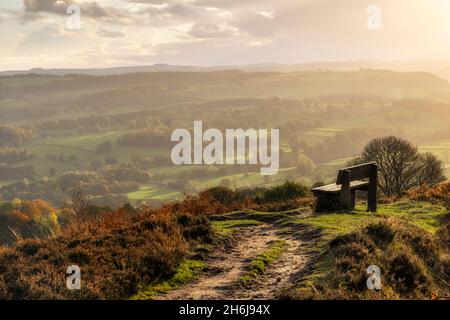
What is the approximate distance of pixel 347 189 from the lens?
608 inches

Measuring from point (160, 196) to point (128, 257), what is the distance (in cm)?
10387

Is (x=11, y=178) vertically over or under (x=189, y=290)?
under

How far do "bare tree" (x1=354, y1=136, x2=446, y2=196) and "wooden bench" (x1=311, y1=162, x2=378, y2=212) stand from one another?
8100mm

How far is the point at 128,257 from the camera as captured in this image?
32.3ft

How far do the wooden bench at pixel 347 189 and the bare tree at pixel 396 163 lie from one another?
8.10 meters

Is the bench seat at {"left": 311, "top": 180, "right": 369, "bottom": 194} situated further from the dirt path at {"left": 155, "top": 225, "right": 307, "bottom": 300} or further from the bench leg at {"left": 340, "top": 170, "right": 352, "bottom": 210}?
the dirt path at {"left": 155, "top": 225, "right": 307, "bottom": 300}

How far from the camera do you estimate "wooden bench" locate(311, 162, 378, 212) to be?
15266 mm

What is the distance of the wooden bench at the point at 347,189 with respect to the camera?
50.1 feet

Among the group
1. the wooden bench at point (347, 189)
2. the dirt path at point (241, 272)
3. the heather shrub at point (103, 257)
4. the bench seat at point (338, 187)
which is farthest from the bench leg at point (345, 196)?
the heather shrub at point (103, 257)

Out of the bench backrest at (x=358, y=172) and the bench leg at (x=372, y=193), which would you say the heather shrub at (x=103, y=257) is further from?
the bench leg at (x=372, y=193)

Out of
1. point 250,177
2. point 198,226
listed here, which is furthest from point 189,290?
point 250,177

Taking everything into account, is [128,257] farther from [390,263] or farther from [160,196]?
[160,196]

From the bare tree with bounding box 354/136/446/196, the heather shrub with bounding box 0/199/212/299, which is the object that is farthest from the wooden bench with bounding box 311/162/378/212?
the bare tree with bounding box 354/136/446/196
